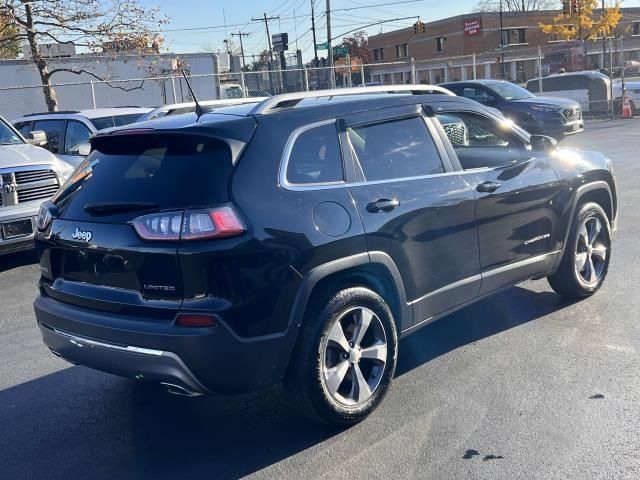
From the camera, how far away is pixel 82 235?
12.3 ft

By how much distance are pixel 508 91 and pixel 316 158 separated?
15.9 m

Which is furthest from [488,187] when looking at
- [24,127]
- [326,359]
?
[24,127]

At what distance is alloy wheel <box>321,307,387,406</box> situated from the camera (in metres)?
3.81

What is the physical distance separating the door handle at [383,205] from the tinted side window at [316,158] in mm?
237

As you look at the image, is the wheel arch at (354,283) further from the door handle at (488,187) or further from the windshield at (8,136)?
the windshield at (8,136)

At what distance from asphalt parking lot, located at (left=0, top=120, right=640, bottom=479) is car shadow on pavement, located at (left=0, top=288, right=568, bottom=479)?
11 mm

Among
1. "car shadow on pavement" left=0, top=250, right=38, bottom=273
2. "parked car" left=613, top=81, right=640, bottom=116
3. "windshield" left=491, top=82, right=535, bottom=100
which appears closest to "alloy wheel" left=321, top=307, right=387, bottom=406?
"car shadow on pavement" left=0, top=250, right=38, bottom=273

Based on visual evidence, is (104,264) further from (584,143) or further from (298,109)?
(584,143)

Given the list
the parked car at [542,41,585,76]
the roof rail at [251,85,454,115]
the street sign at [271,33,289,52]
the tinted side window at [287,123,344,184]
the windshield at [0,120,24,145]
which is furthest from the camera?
the street sign at [271,33,289,52]

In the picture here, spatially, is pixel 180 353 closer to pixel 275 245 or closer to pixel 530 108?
pixel 275 245

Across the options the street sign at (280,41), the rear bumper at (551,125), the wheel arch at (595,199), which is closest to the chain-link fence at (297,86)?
the rear bumper at (551,125)

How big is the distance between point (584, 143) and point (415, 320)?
46.8 ft

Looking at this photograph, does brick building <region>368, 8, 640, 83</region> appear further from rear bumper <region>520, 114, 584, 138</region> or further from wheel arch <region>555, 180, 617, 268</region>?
wheel arch <region>555, 180, 617, 268</region>

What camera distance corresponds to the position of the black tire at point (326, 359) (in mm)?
3656
